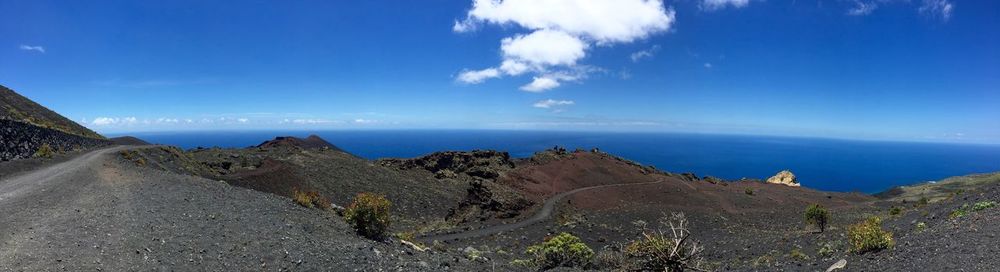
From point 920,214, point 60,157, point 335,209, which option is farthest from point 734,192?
Answer: point 60,157

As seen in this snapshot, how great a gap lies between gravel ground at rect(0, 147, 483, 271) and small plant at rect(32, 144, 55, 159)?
6.35 metres

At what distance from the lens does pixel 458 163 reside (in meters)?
48.0

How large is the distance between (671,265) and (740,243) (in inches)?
516

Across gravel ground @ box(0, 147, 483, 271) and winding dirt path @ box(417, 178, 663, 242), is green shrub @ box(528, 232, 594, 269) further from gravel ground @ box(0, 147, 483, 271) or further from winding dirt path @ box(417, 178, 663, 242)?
winding dirt path @ box(417, 178, 663, 242)

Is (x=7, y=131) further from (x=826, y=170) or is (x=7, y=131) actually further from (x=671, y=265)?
(x=826, y=170)

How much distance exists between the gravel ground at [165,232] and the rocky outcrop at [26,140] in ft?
19.2

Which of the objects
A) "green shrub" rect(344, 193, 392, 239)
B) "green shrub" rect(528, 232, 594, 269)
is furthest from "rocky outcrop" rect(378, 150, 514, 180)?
"green shrub" rect(344, 193, 392, 239)

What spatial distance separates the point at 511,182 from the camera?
40188mm

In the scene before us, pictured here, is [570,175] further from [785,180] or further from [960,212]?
[785,180]

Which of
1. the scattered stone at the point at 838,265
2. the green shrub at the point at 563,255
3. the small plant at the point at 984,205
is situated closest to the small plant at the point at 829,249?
the scattered stone at the point at 838,265

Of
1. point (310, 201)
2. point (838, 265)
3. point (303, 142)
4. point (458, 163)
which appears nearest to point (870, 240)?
point (838, 265)

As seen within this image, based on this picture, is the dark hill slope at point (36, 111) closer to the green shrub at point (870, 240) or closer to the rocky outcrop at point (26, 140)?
the rocky outcrop at point (26, 140)

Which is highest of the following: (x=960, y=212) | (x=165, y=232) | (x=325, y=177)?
(x=165, y=232)

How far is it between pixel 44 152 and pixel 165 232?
18.7 metres
